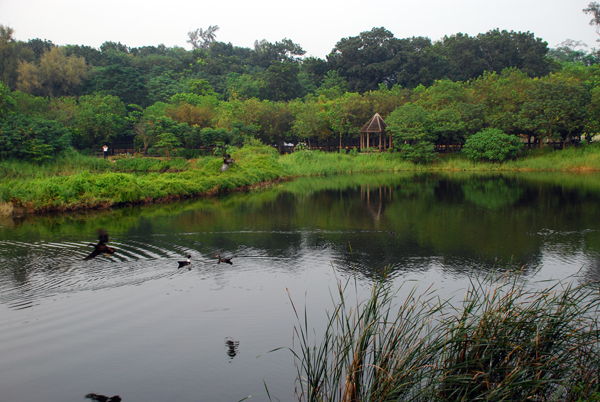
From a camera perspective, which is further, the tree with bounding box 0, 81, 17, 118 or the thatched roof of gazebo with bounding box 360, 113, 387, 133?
the thatched roof of gazebo with bounding box 360, 113, 387, 133

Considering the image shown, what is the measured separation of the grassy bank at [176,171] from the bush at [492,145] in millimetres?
608

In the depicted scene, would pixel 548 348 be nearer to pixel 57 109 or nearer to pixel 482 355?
pixel 482 355

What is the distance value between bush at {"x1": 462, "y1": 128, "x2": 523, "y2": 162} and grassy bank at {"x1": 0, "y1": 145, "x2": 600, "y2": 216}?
0.61m

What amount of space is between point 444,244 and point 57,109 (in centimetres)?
3258

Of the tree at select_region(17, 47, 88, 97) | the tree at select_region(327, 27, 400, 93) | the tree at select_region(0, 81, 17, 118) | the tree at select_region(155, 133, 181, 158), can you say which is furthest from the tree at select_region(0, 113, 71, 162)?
the tree at select_region(327, 27, 400, 93)

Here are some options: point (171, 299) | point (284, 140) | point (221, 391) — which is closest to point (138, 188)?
point (171, 299)

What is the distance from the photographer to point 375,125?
35.8 m

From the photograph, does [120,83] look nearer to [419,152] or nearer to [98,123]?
[98,123]

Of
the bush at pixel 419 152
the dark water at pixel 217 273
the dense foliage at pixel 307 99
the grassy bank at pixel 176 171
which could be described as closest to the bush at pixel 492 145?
the grassy bank at pixel 176 171

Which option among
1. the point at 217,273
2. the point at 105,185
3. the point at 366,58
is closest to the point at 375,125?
the point at 366,58

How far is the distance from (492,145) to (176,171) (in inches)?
804

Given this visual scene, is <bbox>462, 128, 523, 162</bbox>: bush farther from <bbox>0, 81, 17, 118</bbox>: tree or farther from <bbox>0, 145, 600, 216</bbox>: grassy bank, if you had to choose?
<bbox>0, 81, 17, 118</bbox>: tree

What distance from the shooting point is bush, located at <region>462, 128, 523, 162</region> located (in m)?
31.9

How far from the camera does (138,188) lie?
17.4 meters
